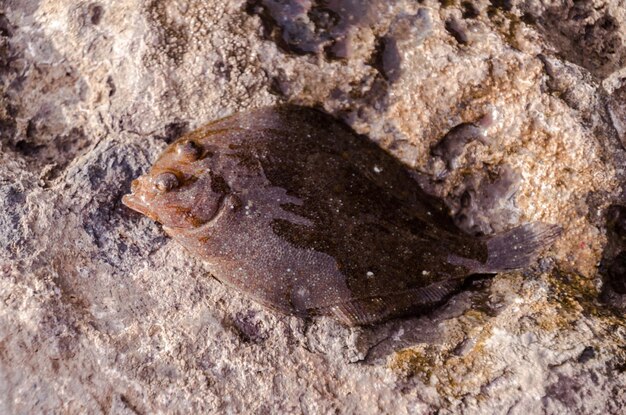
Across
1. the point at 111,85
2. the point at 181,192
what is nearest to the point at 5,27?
the point at 111,85

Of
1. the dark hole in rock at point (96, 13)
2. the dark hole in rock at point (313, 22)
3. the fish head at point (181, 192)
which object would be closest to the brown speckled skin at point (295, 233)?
the fish head at point (181, 192)

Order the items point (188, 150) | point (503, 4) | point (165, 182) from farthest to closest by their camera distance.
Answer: point (503, 4) → point (188, 150) → point (165, 182)

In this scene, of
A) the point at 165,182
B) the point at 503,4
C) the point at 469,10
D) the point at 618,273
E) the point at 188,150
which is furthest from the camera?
the point at 503,4

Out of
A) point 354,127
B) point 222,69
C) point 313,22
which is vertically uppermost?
point 313,22

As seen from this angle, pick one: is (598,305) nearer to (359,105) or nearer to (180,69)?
(359,105)

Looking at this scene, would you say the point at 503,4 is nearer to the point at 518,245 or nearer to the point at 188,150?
the point at 518,245

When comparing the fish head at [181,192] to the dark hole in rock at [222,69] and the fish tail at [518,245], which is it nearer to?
the dark hole in rock at [222,69]

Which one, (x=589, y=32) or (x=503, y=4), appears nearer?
(x=503, y=4)
